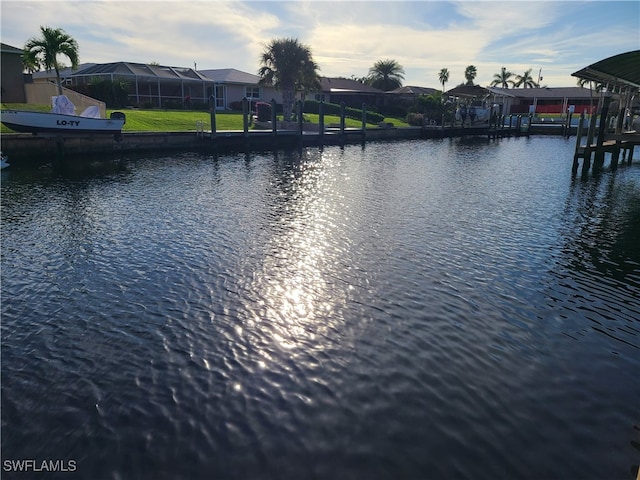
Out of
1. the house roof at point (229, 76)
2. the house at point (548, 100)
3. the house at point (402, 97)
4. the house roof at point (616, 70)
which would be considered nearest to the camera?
the house roof at point (616, 70)

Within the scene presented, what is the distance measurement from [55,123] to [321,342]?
1019 inches

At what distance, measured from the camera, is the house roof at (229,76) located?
55503 millimetres

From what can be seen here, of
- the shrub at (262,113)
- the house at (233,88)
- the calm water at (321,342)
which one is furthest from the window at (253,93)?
the calm water at (321,342)

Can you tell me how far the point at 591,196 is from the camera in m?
19.7

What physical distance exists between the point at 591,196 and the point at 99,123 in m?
28.3

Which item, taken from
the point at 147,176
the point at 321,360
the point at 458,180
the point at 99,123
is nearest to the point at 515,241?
the point at 321,360

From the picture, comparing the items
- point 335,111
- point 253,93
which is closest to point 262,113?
point 253,93

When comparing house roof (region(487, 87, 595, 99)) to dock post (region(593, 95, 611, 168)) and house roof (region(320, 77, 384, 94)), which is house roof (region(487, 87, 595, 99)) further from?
dock post (region(593, 95, 611, 168))

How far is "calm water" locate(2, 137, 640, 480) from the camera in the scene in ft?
17.9

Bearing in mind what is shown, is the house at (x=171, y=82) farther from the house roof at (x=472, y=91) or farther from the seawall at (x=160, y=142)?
the house roof at (x=472, y=91)

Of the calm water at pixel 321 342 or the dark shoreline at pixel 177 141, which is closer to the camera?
the calm water at pixel 321 342

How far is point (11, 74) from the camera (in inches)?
1469

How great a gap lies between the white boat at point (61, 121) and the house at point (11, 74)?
49.1 feet

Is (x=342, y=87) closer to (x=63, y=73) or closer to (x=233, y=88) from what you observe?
(x=233, y=88)
